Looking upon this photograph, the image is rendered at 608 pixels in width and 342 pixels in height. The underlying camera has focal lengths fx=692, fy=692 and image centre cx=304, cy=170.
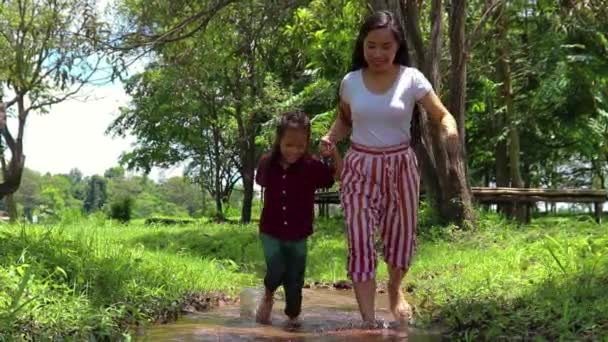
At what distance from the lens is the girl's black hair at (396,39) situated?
13.4ft

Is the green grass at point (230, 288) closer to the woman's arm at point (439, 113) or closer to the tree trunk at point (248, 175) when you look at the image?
the woman's arm at point (439, 113)

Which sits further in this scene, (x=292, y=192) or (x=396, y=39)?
(x=292, y=192)

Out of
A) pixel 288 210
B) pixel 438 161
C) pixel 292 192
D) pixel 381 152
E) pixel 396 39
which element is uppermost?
pixel 396 39

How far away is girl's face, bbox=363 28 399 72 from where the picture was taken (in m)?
4.04

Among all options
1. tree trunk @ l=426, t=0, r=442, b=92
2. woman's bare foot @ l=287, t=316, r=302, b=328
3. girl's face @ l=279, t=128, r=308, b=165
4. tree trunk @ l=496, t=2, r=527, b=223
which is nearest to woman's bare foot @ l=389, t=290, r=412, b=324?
woman's bare foot @ l=287, t=316, r=302, b=328

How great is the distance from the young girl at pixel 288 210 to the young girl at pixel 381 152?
362 mm

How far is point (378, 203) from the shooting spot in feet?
13.7

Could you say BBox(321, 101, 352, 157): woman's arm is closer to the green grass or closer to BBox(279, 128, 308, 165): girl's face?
BBox(279, 128, 308, 165): girl's face

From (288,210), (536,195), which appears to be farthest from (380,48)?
(536,195)

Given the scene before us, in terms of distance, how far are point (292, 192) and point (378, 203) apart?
2.13 feet

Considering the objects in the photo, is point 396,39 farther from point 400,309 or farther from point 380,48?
point 400,309

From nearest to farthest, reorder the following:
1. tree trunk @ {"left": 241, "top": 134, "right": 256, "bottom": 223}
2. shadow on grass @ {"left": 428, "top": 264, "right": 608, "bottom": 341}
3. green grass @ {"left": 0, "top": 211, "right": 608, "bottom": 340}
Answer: shadow on grass @ {"left": 428, "top": 264, "right": 608, "bottom": 341}, green grass @ {"left": 0, "top": 211, "right": 608, "bottom": 340}, tree trunk @ {"left": 241, "top": 134, "right": 256, "bottom": 223}

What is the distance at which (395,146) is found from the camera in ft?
13.4

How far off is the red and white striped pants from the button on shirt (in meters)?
0.36
